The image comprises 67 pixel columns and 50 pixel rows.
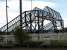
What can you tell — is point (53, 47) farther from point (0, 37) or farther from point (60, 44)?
point (0, 37)

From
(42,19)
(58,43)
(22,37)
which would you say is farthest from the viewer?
(42,19)

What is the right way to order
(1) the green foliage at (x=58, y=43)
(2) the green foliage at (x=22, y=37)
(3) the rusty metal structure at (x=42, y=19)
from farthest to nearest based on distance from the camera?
(3) the rusty metal structure at (x=42, y=19), (2) the green foliage at (x=22, y=37), (1) the green foliage at (x=58, y=43)

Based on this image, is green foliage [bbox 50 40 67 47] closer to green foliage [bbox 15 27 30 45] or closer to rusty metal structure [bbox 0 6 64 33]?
green foliage [bbox 15 27 30 45]

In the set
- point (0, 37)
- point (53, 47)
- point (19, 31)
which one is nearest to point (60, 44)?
point (53, 47)

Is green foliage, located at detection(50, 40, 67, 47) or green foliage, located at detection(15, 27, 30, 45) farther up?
green foliage, located at detection(15, 27, 30, 45)

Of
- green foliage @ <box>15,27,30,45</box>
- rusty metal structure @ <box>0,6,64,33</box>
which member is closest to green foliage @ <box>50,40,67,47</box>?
green foliage @ <box>15,27,30,45</box>

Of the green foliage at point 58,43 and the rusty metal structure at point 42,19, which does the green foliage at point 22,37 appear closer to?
the green foliage at point 58,43

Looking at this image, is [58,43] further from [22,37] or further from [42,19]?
[42,19]

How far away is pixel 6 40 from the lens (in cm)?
1834

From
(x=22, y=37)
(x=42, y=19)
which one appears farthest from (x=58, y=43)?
(x=42, y=19)

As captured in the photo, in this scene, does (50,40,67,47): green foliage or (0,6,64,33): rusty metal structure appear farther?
(0,6,64,33): rusty metal structure

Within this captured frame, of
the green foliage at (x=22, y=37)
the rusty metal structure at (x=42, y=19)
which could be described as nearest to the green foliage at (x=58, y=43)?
the green foliage at (x=22, y=37)

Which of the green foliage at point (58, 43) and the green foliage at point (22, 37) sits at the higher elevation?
the green foliage at point (22, 37)

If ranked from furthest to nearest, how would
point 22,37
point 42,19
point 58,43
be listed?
point 42,19 → point 22,37 → point 58,43
